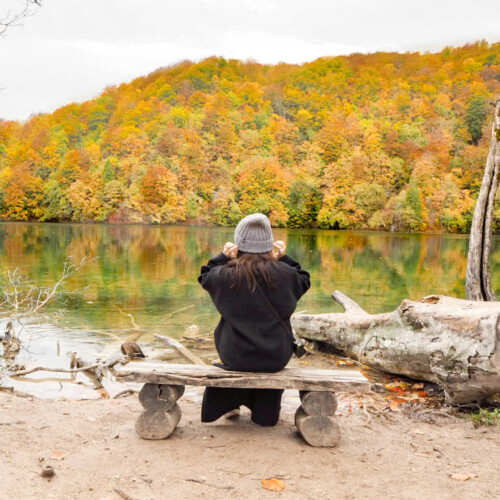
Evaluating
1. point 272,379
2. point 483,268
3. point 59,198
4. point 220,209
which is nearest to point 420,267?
point 483,268

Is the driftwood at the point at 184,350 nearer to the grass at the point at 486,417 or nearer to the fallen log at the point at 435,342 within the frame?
the fallen log at the point at 435,342

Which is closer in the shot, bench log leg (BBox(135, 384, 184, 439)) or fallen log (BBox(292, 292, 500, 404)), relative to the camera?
bench log leg (BBox(135, 384, 184, 439))

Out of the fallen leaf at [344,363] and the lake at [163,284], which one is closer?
the fallen leaf at [344,363]

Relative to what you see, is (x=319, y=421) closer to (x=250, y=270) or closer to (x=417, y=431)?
(x=417, y=431)

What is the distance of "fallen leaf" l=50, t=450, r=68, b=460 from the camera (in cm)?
347

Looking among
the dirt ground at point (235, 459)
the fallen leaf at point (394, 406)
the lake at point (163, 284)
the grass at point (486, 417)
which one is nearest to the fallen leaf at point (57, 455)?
the dirt ground at point (235, 459)

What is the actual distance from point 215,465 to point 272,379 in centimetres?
69

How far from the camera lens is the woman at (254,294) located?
381 centimetres

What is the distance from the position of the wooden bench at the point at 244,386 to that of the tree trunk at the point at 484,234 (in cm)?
498

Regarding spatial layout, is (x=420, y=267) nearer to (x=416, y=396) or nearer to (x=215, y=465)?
(x=416, y=396)

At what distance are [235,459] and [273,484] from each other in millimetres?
436

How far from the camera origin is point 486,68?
2990 inches

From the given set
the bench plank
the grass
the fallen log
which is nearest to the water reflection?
the fallen log

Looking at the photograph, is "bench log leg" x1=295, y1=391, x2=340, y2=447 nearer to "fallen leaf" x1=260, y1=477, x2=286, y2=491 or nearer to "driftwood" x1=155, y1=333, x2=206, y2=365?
"fallen leaf" x1=260, y1=477, x2=286, y2=491
